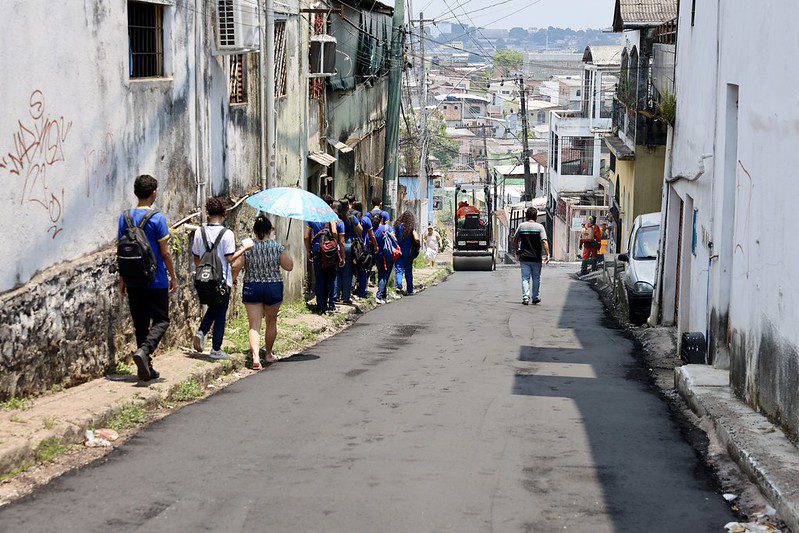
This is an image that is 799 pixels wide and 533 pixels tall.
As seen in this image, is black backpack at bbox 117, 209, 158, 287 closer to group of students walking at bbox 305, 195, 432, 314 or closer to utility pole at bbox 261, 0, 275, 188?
group of students walking at bbox 305, 195, 432, 314

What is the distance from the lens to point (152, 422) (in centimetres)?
859

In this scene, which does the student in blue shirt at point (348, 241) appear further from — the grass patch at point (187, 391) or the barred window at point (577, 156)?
the barred window at point (577, 156)

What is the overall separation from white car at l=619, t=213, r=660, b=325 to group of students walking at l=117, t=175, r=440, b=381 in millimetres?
4529

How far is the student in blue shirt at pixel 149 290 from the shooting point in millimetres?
9406

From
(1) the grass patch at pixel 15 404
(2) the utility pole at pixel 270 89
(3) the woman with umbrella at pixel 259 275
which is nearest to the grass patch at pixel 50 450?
(1) the grass patch at pixel 15 404

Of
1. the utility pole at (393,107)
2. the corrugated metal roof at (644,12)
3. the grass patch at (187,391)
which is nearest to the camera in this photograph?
the grass patch at (187,391)

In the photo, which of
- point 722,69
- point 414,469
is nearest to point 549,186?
point 722,69

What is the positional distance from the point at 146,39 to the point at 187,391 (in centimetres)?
413

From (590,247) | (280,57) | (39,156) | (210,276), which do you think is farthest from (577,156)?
(39,156)

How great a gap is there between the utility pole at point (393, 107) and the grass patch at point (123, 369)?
46.8ft

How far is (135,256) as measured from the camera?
9172mm

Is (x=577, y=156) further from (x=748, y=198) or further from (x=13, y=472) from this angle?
(x=13, y=472)

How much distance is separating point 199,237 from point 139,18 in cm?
249

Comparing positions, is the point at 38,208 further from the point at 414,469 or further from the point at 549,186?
the point at 549,186
